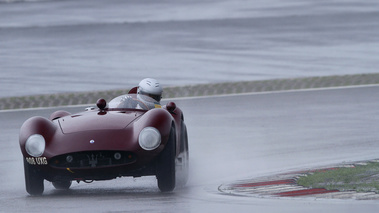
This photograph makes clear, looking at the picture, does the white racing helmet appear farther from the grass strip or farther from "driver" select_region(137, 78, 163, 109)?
the grass strip

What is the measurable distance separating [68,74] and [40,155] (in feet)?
44.4

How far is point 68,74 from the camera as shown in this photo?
21.3m

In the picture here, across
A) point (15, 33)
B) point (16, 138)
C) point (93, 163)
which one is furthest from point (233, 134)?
point (15, 33)

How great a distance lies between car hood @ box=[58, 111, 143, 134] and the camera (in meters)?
8.14

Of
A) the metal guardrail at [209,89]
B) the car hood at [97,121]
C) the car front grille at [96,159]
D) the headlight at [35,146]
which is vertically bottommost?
the car front grille at [96,159]

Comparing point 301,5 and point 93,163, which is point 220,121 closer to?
point 93,163

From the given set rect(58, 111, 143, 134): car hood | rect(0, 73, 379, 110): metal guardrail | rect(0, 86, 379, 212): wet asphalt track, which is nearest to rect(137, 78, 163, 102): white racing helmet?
rect(0, 86, 379, 212): wet asphalt track

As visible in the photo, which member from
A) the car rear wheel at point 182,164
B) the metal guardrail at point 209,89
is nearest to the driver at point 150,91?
the car rear wheel at point 182,164

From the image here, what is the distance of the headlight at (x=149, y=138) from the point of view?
7.84 m

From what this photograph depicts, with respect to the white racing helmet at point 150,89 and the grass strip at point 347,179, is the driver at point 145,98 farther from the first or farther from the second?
the grass strip at point 347,179

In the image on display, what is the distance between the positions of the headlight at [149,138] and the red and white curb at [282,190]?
75cm

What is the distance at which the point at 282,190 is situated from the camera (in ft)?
25.5

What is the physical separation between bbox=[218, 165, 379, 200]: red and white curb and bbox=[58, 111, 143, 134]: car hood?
1.13m

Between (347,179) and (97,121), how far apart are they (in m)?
2.44
